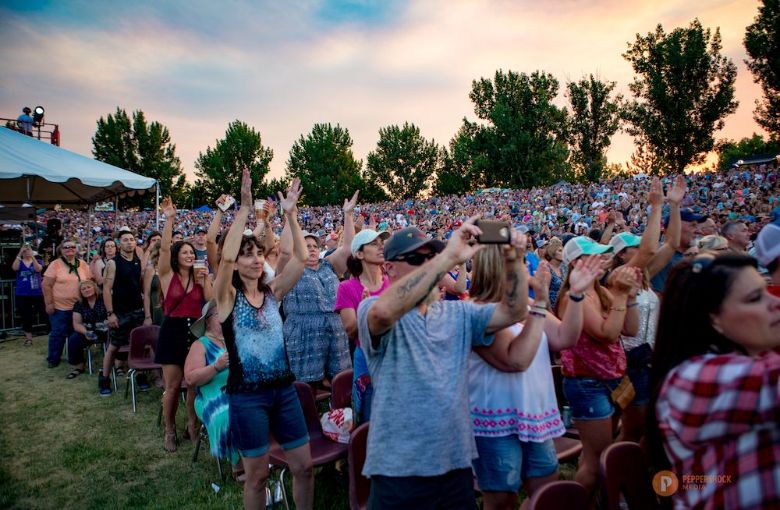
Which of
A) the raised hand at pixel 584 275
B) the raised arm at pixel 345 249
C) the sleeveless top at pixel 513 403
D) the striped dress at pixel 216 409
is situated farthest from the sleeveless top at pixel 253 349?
the raised arm at pixel 345 249

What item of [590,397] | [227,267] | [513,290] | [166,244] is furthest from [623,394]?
[166,244]

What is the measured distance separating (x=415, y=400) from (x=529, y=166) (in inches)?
1957

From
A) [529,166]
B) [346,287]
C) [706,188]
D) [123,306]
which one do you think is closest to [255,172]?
[529,166]

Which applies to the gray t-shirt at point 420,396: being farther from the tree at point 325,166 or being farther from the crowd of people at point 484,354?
the tree at point 325,166

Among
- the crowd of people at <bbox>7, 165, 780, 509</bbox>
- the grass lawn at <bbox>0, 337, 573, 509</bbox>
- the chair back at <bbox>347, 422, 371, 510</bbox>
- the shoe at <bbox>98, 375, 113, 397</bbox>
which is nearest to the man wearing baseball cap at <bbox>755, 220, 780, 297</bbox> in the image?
the crowd of people at <bbox>7, 165, 780, 509</bbox>

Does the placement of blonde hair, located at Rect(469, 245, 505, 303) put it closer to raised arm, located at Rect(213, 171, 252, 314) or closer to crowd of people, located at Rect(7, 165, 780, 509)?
crowd of people, located at Rect(7, 165, 780, 509)

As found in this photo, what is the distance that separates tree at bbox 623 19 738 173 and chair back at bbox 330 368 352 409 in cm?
4302

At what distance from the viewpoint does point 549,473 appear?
2.24 m

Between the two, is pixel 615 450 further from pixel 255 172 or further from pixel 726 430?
pixel 255 172

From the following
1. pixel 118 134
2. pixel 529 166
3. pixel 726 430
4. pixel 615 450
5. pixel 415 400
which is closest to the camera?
pixel 726 430

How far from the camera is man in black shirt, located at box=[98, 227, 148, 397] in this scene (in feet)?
21.6

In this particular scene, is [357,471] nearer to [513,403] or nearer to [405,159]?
[513,403]

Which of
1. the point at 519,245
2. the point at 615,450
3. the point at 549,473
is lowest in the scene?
the point at 549,473

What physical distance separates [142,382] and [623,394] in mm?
6597
